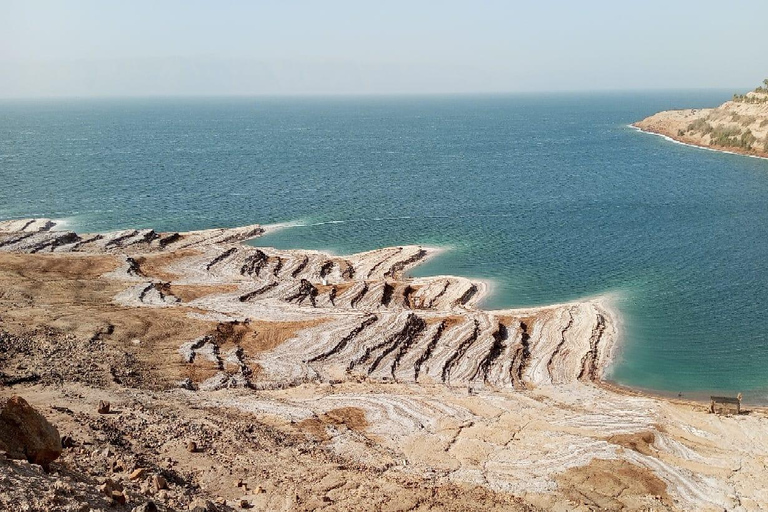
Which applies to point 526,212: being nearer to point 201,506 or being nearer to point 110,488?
point 201,506

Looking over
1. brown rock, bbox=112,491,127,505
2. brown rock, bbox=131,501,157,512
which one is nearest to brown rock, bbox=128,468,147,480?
brown rock, bbox=112,491,127,505

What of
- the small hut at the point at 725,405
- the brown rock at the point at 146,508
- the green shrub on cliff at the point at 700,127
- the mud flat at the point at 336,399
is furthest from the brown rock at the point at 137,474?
the green shrub on cliff at the point at 700,127

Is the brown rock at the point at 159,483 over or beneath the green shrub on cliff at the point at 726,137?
beneath

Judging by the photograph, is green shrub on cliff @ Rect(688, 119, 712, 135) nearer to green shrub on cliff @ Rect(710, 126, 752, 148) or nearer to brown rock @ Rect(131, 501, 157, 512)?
green shrub on cliff @ Rect(710, 126, 752, 148)

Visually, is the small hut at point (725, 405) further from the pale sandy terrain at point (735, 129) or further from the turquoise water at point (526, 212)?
the pale sandy terrain at point (735, 129)

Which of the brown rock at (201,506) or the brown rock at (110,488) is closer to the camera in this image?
the brown rock at (110,488)

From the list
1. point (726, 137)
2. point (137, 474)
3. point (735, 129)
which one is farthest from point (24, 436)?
point (735, 129)
